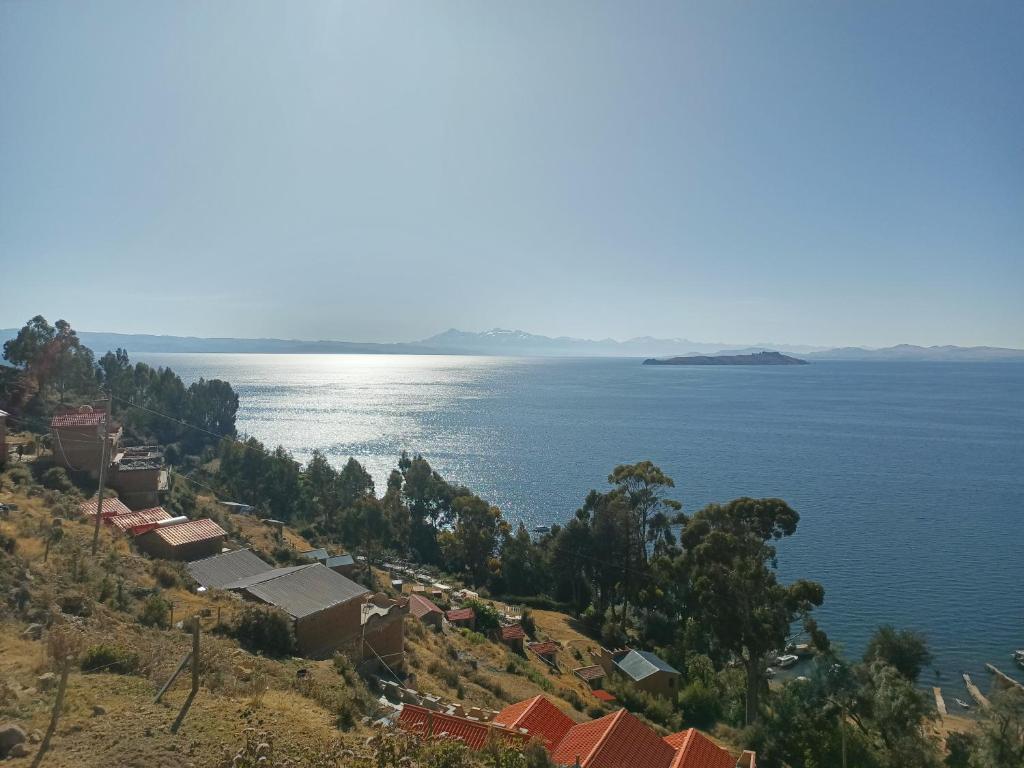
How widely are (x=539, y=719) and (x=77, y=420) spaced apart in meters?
29.9

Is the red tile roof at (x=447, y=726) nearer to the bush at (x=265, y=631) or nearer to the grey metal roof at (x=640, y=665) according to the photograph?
the bush at (x=265, y=631)

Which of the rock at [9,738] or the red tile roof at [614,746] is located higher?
the rock at [9,738]

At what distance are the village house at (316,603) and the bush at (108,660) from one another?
5079mm

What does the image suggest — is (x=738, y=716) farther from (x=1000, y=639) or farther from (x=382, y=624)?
(x=1000, y=639)

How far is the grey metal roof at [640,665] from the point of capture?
84.8ft

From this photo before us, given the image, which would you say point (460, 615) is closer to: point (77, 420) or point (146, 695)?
point (146, 695)

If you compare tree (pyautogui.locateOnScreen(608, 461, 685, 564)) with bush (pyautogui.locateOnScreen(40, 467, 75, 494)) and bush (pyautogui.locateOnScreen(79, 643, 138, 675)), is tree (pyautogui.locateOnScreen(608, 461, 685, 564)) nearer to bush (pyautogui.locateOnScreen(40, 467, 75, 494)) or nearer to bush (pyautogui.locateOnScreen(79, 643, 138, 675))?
bush (pyautogui.locateOnScreen(79, 643, 138, 675))

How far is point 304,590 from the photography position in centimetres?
1809

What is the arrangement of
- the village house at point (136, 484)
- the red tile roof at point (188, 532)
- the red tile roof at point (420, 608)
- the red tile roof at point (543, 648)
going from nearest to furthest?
the red tile roof at point (188, 532) < the red tile roof at point (420, 608) < the red tile roof at point (543, 648) < the village house at point (136, 484)

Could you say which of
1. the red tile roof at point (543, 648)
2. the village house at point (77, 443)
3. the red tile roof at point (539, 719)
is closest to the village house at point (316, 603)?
the red tile roof at point (539, 719)

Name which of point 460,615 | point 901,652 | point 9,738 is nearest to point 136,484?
point 460,615

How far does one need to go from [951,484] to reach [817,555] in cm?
3055

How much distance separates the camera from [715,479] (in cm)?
6675

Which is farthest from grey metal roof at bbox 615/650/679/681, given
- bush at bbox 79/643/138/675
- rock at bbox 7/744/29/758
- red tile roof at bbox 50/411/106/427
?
red tile roof at bbox 50/411/106/427
